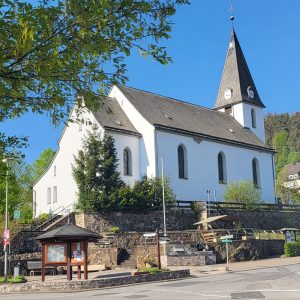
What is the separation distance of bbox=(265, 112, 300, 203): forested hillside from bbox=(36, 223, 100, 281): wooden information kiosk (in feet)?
368

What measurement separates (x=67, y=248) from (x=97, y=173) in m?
17.0

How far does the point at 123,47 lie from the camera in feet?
20.3

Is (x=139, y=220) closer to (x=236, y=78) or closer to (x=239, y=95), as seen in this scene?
(x=239, y=95)

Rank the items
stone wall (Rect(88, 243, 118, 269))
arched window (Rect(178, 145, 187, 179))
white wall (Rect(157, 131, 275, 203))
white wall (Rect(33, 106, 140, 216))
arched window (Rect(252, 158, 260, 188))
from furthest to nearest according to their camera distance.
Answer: arched window (Rect(252, 158, 260, 188))
arched window (Rect(178, 145, 187, 179))
white wall (Rect(157, 131, 275, 203))
white wall (Rect(33, 106, 140, 216))
stone wall (Rect(88, 243, 118, 269))

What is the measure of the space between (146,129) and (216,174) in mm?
9322

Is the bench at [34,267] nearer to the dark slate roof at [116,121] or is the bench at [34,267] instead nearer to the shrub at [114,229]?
the shrub at [114,229]

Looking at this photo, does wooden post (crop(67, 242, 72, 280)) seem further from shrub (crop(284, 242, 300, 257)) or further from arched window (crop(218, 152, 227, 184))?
arched window (crop(218, 152, 227, 184))

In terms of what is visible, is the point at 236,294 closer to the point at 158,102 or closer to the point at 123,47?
the point at 123,47

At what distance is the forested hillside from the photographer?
136 m

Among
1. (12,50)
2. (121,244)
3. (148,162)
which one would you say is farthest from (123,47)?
(148,162)

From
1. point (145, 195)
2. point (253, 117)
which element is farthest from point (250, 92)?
point (145, 195)

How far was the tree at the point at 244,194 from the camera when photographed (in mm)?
47031

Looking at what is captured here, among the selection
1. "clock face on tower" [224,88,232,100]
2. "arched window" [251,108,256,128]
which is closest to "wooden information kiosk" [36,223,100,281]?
"arched window" [251,108,256,128]

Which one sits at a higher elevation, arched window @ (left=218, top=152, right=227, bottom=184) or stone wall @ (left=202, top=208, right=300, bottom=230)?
arched window @ (left=218, top=152, right=227, bottom=184)
